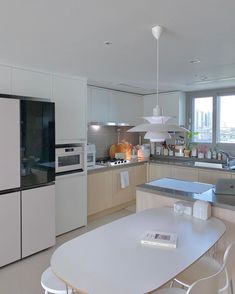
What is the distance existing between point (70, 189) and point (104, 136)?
160cm

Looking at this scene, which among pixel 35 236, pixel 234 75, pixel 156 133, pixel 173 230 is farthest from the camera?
pixel 234 75

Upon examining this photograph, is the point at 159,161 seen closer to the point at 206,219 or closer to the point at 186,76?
the point at 186,76

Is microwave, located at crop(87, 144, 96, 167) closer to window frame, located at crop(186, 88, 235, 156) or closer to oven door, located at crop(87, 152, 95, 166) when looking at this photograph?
oven door, located at crop(87, 152, 95, 166)

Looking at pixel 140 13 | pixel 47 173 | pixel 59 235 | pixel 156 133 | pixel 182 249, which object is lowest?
pixel 59 235

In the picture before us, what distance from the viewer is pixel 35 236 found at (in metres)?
2.95

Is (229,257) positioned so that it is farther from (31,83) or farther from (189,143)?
(189,143)

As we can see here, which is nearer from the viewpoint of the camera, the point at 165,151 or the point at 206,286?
the point at 206,286

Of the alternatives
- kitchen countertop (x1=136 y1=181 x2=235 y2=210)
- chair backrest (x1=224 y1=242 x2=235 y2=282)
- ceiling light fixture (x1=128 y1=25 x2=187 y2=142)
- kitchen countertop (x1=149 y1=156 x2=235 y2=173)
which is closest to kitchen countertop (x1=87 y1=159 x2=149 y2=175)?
kitchen countertop (x1=149 y1=156 x2=235 y2=173)

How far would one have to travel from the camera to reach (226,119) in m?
4.62

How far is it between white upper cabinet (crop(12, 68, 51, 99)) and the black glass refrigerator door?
0.81 feet

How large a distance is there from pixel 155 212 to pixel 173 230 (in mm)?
408

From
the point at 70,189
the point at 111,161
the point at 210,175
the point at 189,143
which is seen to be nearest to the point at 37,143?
the point at 70,189

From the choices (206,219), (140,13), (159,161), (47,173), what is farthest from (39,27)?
(159,161)

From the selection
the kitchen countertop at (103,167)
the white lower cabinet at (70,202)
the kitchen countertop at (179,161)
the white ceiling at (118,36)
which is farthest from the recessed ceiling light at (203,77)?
the white lower cabinet at (70,202)
